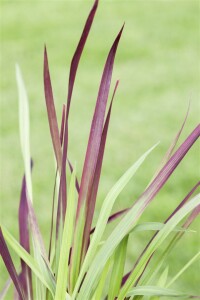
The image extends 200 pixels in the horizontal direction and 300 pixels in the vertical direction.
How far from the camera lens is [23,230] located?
40.6 inches

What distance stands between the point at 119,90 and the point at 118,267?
2.36m

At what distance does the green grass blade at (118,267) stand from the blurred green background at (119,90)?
0.97 metres

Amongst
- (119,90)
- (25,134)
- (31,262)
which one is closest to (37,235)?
(31,262)

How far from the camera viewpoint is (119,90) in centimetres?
321

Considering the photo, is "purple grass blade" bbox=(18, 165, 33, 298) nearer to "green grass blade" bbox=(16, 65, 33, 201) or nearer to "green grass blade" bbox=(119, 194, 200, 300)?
"green grass blade" bbox=(16, 65, 33, 201)

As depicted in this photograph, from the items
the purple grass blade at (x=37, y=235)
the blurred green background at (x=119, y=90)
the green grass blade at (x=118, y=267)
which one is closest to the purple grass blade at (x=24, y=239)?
the purple grass blade at (x=37, y=235)

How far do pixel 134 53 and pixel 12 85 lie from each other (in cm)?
79

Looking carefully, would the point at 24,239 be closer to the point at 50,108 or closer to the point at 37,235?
the point at 37,235

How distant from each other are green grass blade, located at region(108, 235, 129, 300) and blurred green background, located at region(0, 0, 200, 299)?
974 mm

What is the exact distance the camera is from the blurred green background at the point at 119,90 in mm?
2357

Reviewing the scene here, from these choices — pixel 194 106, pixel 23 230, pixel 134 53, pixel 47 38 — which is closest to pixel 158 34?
pixel 134 53

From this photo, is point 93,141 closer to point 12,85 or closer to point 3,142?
point 3,142

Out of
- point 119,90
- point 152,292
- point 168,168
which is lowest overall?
point 152,292

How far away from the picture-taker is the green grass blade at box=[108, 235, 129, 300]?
0.90m
